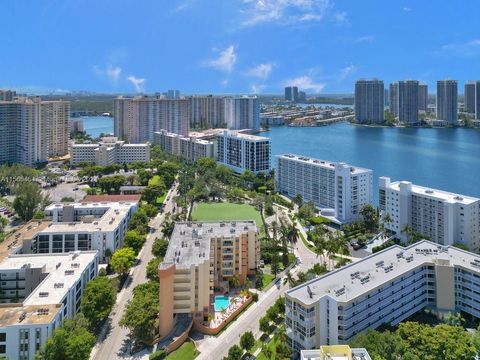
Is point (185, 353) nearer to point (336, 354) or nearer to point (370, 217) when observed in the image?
point (336, 354)

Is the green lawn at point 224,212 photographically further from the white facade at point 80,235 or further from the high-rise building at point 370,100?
the high-rise building at point 370,100

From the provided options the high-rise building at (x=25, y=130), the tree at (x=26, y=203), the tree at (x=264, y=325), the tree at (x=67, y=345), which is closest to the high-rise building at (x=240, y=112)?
the high-rise building at (x=25, y=130)

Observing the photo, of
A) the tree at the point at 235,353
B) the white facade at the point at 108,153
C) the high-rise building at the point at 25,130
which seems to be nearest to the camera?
the tree at the point at 235,353

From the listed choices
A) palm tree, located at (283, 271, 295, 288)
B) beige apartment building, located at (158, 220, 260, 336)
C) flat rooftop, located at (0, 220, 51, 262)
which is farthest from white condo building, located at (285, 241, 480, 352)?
flat rooftop, located at (0, 220, 51, 262)

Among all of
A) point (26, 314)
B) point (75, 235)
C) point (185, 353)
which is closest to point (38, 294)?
point (26, 314)

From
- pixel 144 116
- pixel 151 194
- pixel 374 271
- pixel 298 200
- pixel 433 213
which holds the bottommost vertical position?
pixel 374 271


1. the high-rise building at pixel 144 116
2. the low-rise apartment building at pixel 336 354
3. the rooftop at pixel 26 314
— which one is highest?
the high-rise building at pixel 144 116

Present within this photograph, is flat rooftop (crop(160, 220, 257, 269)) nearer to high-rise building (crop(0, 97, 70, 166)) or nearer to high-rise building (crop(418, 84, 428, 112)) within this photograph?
high-rise building (crop(0, 97, 70, 166))
